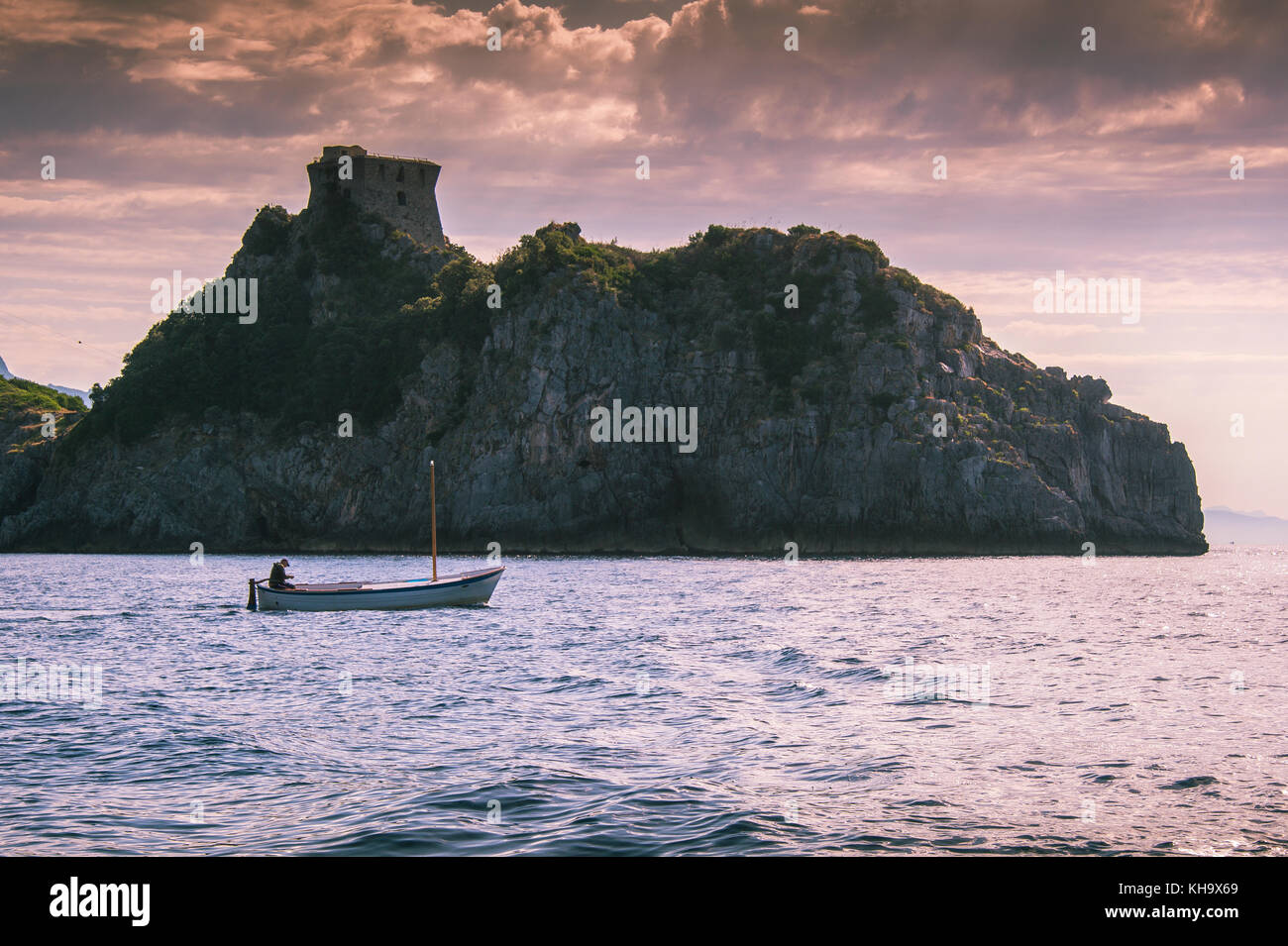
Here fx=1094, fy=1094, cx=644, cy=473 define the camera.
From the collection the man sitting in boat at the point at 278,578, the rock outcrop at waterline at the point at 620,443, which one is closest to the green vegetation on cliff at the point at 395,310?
the rock outcrop at waterline at the point at 620,443

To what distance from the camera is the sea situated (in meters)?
13.0

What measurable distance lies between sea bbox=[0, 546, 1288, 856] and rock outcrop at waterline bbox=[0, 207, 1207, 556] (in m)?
66.4

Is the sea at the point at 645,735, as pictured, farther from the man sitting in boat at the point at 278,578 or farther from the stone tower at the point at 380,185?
the stone tower at the point at 380,185

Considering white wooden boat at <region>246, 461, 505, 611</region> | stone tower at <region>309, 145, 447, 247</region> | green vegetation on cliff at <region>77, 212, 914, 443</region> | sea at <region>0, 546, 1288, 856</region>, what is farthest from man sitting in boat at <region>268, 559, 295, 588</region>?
stone tower at <region>309, 145, 447, 247</region>

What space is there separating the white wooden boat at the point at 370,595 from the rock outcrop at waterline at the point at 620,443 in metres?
61.9

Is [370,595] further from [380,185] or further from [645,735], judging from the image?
[380,185]

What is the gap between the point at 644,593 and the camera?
56688mm

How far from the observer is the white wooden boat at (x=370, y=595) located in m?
45.1

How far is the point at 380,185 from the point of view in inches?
5561

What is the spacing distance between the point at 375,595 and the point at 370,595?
0.20m
